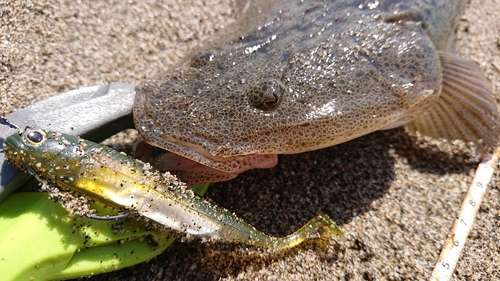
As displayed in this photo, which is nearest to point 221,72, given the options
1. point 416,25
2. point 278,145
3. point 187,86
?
point 187,86

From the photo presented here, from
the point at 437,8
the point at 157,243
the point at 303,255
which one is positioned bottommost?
the point at 303,255

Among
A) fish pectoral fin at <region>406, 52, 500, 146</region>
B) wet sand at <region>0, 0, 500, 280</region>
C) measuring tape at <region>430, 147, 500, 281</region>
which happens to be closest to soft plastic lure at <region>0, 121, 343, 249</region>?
wet sand at <region>0, 0, 500, 280</region>

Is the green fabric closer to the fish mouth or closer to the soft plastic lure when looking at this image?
the soft plastic lure

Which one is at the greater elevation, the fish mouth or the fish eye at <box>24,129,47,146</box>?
the fish eye at <box>24,129,47,146</box>

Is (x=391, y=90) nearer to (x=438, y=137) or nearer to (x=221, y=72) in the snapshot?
(x=438, y=137)

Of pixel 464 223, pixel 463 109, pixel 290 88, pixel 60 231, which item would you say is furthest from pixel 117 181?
pixel 463 109

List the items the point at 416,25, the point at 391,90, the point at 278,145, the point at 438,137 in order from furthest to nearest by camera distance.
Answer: the point at 438,137, the point at 416,25, the point at 391,90, the point at 278,145
